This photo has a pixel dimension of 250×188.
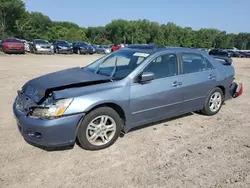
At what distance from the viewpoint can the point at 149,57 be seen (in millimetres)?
4246

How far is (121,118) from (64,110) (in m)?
1.04

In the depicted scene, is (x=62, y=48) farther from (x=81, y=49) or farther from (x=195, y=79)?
(x=195, y=79)

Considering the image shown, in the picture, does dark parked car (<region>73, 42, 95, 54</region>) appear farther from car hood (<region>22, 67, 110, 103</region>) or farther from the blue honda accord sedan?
car hood (<region>22, 67, 110, 103</region>)

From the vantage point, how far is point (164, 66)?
4453mm

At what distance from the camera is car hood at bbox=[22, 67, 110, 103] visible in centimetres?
358

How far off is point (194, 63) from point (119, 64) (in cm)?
163

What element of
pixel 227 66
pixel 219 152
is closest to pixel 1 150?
pixel 219 152

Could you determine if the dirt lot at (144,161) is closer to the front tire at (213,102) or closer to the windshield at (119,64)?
the front tire at (213,102)

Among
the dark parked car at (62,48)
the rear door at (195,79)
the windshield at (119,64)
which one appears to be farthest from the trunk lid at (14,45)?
the rear door at (195,79)

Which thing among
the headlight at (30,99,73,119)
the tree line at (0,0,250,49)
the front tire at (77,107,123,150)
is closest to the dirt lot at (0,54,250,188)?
the front tire at (77,107,123,150)

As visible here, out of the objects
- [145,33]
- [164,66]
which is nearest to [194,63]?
[164,66]

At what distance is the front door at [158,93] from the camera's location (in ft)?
13.1

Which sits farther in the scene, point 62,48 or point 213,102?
point 62,48

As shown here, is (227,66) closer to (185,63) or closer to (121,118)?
(185,63)
